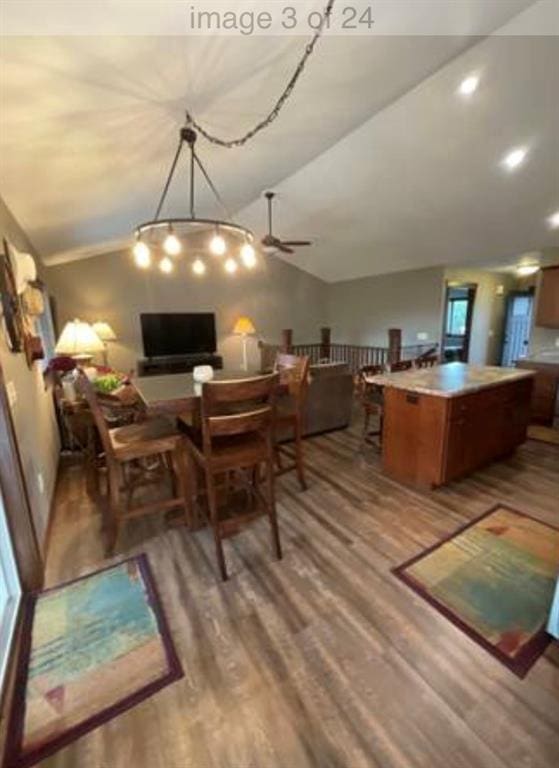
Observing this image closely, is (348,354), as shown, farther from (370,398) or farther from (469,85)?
(469,85)

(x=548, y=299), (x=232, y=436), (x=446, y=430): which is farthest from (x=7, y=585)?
(x=548, y=299)

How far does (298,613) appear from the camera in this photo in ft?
6.15

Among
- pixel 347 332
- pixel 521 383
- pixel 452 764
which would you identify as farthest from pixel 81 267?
pixel 452 764

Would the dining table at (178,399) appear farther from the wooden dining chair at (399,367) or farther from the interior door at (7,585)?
the wooden dining chair at (399,367)

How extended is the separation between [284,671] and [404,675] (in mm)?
516

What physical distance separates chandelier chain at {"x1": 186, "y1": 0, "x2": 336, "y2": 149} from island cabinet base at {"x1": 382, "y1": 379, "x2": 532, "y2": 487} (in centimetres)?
231

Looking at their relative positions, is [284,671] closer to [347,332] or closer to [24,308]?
[24,308]

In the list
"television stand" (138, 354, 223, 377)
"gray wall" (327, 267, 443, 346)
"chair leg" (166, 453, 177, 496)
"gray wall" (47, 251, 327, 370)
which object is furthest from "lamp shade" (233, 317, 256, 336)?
"chair leg" (166, 453, 177, 496)

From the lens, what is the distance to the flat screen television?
662 cm

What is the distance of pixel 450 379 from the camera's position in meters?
3.22

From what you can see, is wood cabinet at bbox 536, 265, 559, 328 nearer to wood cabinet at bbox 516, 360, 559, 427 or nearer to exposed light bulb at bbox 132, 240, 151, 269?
wood cabinet at bbox 516, 360, 559, 427

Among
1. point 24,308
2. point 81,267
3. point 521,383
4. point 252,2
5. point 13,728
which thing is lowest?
point 13,728

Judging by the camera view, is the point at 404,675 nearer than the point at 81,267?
Yes

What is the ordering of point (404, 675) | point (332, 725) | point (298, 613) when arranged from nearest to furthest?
point (332, 725) → point (404, 675) → point (298, 613)
